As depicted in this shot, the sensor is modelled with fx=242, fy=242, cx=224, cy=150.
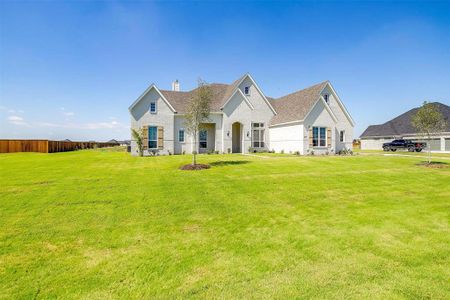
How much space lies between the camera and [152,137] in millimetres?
25984

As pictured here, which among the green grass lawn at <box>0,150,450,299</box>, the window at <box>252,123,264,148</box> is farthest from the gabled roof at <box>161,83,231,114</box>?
the green grass lawn at <box>0,150,450,299</box>

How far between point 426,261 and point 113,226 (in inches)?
275

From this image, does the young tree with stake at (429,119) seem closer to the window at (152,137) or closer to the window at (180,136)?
the window at (180,136)

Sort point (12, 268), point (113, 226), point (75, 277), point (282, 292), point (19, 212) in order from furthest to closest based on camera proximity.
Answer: point (19, 212) < point (113, 226) < point (12, 268) < point (75, 277) < point (282, 292)

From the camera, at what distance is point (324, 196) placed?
9.32 m

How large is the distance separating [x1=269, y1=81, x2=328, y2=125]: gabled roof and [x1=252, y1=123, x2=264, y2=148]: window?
1.61m

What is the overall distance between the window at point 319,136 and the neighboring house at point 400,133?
658 inches

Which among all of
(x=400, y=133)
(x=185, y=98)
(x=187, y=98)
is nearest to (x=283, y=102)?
(x=187, y=98)

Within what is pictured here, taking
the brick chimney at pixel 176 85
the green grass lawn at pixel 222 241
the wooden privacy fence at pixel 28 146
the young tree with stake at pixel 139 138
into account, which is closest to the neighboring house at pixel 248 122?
the young tree with stake at pixel 139 138

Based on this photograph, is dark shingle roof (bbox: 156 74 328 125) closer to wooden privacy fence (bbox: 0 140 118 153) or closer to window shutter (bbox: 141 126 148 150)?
window shutter (bbox: 141 126 148 150)

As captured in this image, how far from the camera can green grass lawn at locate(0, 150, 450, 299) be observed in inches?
153

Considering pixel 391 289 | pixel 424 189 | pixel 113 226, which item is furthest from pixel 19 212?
pixel 424 189

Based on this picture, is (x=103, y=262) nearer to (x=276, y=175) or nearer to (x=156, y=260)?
(x=156, y=260)

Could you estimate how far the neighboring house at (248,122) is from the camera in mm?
25891
